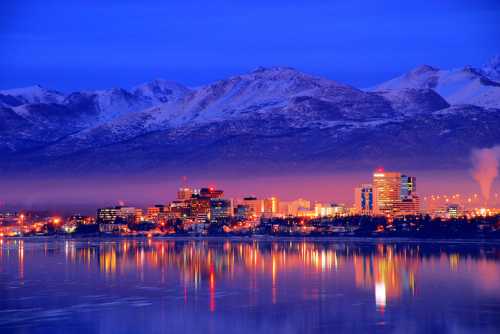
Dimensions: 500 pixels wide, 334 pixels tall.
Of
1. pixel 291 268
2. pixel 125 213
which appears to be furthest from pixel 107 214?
pixel 291 268

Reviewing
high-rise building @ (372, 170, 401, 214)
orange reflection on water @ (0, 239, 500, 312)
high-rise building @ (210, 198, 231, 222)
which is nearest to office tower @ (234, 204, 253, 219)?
high-rise building @ (210, 198, 231, 222)

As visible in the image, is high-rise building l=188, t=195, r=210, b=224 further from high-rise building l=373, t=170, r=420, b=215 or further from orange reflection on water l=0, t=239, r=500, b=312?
orange reflection on water l=0, t=239, r=500, b=312

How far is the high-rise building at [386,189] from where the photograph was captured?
513 ft

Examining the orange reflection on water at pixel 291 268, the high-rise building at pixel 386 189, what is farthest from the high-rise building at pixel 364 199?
the orange reflection on water at pixel 291 268

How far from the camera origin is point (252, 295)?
40781mm

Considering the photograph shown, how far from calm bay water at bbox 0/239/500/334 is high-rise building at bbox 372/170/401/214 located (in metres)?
94.0

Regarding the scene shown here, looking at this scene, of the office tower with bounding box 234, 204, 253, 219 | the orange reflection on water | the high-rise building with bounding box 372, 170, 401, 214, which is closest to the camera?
the orange reflection on water

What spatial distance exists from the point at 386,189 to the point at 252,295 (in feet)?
385

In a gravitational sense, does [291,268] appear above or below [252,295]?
above

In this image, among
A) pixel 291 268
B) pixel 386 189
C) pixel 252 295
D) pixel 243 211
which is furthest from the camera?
pixel 243 211

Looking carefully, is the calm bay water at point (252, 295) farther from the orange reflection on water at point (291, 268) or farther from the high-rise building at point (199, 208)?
the high-rise building at point (199, 208)

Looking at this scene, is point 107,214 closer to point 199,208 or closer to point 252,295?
point 199,208

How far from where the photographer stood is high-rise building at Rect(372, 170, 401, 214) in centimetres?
15625

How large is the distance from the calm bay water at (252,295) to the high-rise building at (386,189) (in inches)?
3703
